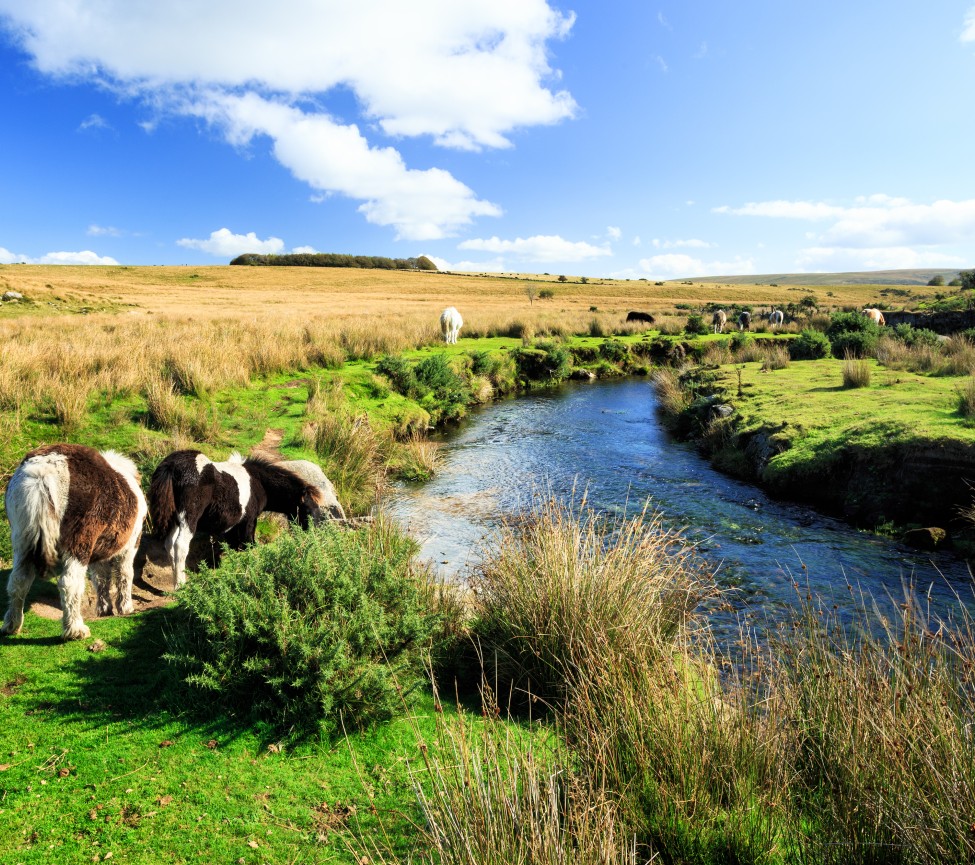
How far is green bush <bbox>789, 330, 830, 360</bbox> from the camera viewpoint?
22.1 meters

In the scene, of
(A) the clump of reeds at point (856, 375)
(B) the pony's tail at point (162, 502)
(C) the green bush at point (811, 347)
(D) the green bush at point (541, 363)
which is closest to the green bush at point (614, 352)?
(D) the green bush at point (541, 363)

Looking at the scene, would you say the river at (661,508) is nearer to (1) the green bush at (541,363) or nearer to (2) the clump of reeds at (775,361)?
(2) the clump of reeds at (775,361)

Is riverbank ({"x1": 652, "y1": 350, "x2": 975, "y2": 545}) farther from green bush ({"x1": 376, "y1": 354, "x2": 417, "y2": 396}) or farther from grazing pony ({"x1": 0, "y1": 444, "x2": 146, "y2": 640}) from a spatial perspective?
grazing pony ({"x1": 0, "y1": 444, "x2": 146, "y2": 640})

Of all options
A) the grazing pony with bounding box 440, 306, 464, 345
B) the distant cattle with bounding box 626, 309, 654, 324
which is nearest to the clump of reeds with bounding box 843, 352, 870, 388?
the grazing pony with bounding box 440, 306, 464, 345

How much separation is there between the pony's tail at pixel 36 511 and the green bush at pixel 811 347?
23.8 metres

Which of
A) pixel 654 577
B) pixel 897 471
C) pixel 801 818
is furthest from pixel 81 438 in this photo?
pixel 897 471

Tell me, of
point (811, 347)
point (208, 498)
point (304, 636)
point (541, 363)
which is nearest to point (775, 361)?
point (811, 347)

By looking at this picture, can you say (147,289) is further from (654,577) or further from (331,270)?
(654,577)

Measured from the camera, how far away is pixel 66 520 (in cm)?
451

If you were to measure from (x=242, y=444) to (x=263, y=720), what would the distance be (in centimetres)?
703

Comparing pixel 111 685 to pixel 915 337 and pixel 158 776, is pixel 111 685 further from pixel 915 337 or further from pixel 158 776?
pixel 915 337

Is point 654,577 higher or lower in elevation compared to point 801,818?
higher

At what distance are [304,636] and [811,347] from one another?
75.5 ft

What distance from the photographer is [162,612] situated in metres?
5.40
